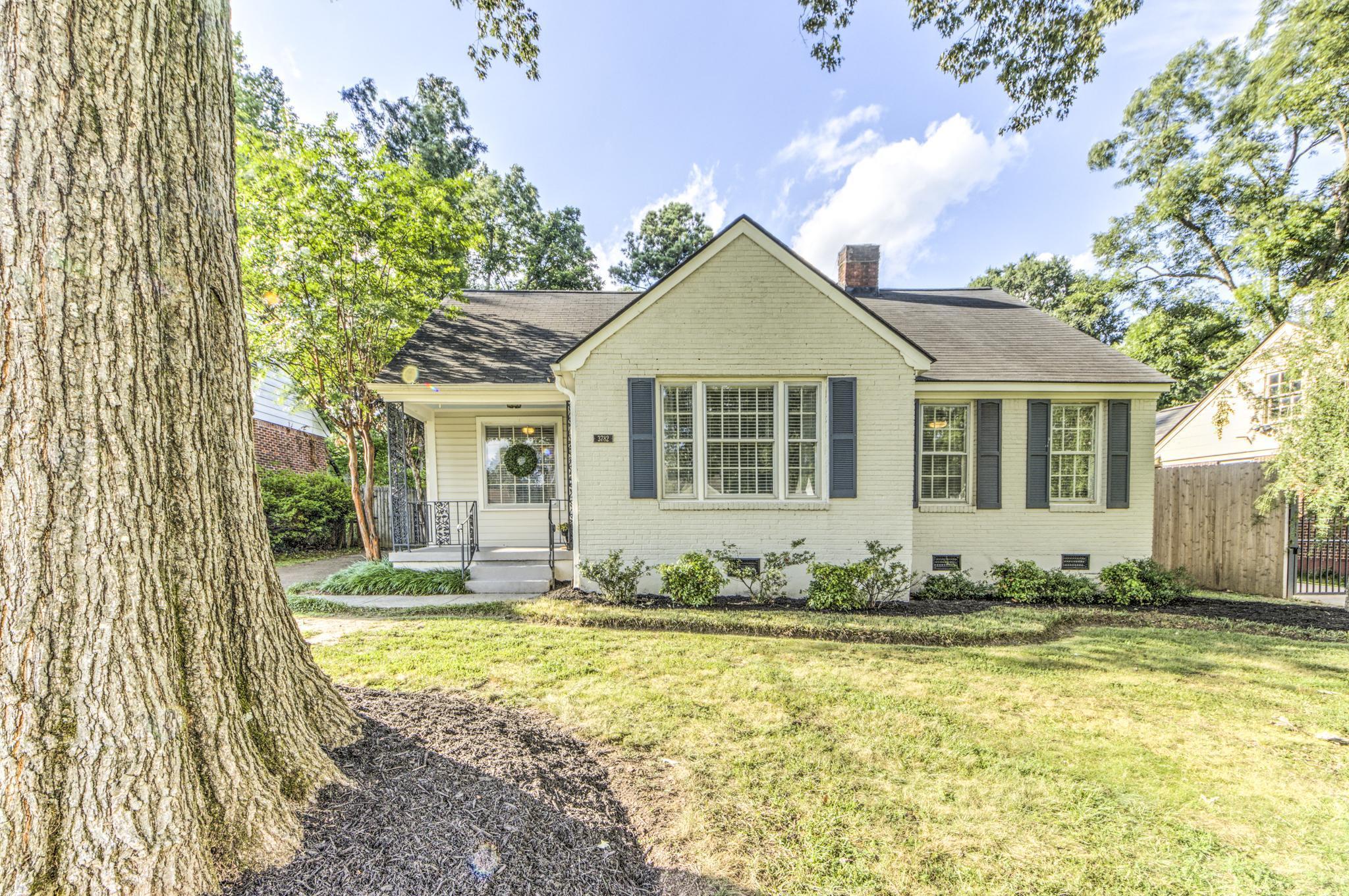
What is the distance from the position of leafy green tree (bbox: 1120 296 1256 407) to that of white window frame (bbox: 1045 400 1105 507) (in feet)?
57.2

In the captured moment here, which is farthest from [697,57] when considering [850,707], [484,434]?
[850,707]

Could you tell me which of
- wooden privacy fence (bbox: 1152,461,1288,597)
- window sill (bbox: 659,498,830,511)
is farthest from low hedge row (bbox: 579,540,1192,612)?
wooden privacy fence (bbox: 1152,461,1288,597)

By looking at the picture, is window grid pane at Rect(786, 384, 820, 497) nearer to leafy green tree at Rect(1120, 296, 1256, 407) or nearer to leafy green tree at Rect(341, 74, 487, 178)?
leafy green tree at Rect(341, 74, 487, 178)

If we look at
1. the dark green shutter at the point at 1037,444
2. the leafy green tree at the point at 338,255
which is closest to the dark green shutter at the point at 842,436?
the dark green shutter at the point at 1037,444

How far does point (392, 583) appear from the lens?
7164mm

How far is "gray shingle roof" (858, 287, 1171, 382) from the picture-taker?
24.2ft

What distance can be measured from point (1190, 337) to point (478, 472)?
87.2 ft

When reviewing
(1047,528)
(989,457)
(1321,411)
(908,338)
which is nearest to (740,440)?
(908,338)

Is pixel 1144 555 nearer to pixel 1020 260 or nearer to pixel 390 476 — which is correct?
pixel 390 476

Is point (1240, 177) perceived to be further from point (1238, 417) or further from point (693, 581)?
point (693, 581)

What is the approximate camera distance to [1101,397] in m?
7.47

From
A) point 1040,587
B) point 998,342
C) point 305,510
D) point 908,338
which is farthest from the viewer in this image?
point 305,510

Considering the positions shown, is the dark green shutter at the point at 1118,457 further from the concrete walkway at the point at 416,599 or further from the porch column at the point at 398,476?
the porch column at the point at 398,476

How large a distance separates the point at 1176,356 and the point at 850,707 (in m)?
25.3
